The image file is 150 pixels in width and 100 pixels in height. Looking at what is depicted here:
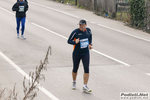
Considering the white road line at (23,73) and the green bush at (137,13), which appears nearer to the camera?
the white road line at (23,73)

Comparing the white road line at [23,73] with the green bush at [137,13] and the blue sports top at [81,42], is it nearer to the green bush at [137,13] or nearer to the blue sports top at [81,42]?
the blue sports top at [81,42]

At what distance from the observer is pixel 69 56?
1263cm

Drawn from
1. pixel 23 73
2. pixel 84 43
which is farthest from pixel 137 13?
pixel 84 43

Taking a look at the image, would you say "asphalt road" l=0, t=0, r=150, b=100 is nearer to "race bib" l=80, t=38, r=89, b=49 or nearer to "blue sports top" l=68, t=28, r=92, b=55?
"blue sports top" l=68, t=28, r=92, b=55

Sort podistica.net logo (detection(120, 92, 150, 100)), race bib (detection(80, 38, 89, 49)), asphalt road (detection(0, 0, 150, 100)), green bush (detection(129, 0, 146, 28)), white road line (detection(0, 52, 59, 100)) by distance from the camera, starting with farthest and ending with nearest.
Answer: green bush (detection(129, 0, 146, 28)) < asphalt road (detection(0, 0, 150, 100)) < race bib (detection(80, 38, 89, 49)) < podistica.net logo (detection(120, 92, 150, 100)) < white road line (detection(0, 52, 59, 100))

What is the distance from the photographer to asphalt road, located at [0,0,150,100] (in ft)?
29.9

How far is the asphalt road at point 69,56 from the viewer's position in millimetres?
9125

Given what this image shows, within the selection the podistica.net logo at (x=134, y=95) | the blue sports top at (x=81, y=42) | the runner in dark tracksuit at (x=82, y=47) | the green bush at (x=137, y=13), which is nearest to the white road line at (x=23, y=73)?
the runner in dark tracksuit at (x=82, y=47)

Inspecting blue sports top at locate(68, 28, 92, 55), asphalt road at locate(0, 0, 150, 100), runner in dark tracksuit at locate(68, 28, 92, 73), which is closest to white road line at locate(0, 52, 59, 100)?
asphalt road at locate(0, 0, 150, 100)

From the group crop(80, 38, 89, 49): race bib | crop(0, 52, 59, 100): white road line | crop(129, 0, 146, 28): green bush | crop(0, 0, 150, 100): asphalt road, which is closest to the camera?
crop(0, 52, 59, 100): white road line

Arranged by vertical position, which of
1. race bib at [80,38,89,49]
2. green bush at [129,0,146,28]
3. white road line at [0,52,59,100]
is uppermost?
race bib at [80,38,89,49]

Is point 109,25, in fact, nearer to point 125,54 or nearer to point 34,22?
point 34,22

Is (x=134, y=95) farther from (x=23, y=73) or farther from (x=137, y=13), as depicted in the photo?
(x=137, y=13)

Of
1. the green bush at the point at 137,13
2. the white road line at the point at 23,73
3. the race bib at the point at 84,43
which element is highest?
the race bib at the point at 84,43
